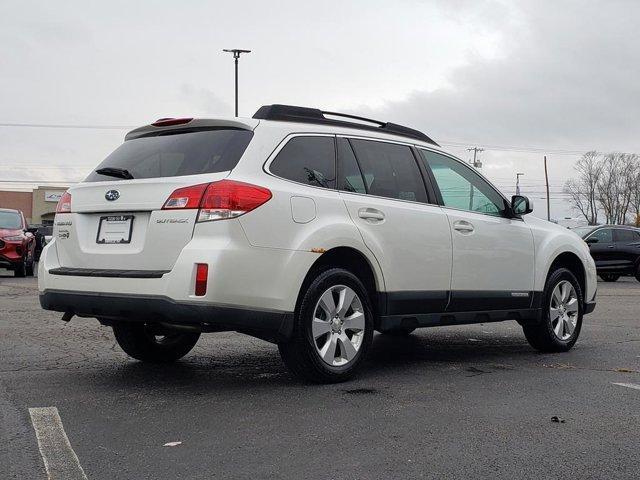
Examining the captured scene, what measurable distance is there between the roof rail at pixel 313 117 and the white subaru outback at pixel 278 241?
13 millimetres

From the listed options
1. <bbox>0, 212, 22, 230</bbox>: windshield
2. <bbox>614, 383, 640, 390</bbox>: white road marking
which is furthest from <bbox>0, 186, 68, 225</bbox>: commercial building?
<bbox>614, 383, 640, 390</bbox>: white road marking

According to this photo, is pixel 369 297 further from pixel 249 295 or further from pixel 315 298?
pixel 249 295

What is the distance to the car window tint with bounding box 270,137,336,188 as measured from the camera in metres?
5.54

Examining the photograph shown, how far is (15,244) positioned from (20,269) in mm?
774

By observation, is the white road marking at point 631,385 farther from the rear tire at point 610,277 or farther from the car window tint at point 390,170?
the rear tire at point 610,277

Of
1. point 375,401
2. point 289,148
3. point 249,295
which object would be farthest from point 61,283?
point 375,401

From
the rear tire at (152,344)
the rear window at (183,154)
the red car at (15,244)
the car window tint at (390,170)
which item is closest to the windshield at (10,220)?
the red car at (15,244)

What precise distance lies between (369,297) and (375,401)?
3.42 ft

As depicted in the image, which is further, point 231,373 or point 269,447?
point 231,373

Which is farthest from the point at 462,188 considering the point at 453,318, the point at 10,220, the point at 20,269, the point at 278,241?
the point at 10,220

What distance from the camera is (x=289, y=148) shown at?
566 cm

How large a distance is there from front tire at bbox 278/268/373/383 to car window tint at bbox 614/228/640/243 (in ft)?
63.3

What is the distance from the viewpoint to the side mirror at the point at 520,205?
7.37 metres

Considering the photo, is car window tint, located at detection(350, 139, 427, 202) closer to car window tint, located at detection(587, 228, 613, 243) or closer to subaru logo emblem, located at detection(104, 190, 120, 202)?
subaru logo emblem, located at detection(104, 190, 120, 202)
